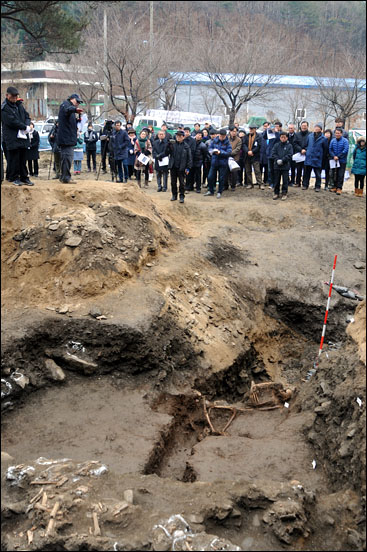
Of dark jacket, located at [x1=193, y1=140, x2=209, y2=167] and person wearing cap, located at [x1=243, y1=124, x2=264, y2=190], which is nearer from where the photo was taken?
dark jacket, located at [x1=193, y1=140, x2=209, y2=167]

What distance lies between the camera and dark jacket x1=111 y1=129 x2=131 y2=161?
1409 cm

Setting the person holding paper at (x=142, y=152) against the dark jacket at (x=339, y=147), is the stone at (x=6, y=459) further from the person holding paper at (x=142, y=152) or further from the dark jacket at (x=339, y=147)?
the dark jacket at (x=339, y=147)

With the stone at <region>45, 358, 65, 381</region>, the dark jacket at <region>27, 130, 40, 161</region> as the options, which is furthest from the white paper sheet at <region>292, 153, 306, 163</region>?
the stone at <region>45, 358, 65, 381</region>

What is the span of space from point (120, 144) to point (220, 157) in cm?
289

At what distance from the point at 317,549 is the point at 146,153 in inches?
493

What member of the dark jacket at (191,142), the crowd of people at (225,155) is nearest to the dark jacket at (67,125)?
the crowd of people at (225,155)

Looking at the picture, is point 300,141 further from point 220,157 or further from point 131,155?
point 131,155

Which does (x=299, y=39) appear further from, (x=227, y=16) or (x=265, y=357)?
(x=265, y=357)

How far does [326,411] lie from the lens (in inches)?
261

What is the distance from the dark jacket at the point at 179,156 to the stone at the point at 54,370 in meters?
7.23

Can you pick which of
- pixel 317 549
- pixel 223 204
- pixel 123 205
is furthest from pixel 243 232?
pixel 317 549

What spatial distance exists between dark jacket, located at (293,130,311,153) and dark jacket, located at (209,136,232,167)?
78.1 inches

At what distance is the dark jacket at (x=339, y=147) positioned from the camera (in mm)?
14258

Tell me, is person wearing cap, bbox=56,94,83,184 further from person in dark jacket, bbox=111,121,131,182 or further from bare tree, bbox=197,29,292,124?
bare tree, bbox=197,29,292,124
